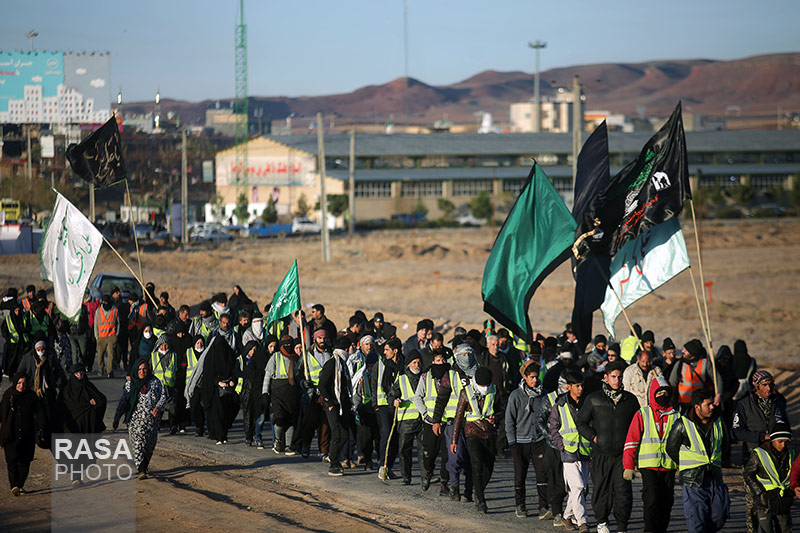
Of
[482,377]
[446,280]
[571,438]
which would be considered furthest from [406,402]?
[446,280]

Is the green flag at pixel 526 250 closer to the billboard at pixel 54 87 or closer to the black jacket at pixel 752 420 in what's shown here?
the black jacket at pixel 752 420

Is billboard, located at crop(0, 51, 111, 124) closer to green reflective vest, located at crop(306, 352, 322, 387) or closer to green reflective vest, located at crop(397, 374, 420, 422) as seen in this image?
green reflective vest, located at crop(306, 352, 322, 387)

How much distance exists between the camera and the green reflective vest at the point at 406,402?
1110 centimetres

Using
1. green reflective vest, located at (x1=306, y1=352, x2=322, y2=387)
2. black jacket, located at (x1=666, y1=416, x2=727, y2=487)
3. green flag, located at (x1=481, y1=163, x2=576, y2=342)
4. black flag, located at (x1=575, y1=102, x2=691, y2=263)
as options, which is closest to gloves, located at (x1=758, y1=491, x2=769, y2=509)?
black jacket, located at (x1=666, y1=416, x2=727, y2=487)

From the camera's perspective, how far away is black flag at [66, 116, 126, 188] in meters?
16.9

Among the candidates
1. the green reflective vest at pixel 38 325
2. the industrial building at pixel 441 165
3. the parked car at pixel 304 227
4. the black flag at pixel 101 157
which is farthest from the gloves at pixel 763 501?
the industrial building at pixel 441 165

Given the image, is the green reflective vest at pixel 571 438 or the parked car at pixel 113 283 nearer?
the green reflective vest at pixel 571 438

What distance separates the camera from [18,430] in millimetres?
10523

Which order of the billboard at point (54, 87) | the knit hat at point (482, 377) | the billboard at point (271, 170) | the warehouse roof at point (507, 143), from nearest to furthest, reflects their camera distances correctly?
the knit hat at point (482, 377), the billboard at point (54, 87), the billboard at point (271, 170), the warehouse roof at point (507, 143)

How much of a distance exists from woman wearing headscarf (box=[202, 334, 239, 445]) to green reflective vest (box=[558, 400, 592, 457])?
5225 millimetres

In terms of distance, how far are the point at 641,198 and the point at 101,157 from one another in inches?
382

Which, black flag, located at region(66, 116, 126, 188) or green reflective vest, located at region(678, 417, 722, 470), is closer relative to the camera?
green reflective vest, located at region(678, 417, 722, 470)

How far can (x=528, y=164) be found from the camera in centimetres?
9556

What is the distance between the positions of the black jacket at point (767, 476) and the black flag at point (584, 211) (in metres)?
3.46
